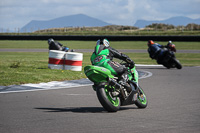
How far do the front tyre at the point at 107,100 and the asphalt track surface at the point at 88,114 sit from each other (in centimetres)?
13

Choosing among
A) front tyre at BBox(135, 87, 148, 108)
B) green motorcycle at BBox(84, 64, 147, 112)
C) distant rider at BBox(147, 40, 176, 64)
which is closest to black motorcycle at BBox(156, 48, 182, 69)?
distant rider at BBox(147, 40, 176, 64)

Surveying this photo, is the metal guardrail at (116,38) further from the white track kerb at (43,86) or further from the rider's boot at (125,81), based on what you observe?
the rider's boot at (125,81)

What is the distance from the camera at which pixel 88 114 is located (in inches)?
279

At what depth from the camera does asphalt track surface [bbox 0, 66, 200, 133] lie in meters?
5.78

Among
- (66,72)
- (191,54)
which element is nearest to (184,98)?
(66,72)

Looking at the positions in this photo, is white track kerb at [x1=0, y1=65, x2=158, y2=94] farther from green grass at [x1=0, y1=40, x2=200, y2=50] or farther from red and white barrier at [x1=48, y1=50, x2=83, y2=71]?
green grass at [x1=0, y1=40, x2=200, y2=50]

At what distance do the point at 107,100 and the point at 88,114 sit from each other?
0.45 m

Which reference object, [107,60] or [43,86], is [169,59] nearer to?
[43,86]

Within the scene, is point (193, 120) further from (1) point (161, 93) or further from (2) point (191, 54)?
(2) point (191, 54)

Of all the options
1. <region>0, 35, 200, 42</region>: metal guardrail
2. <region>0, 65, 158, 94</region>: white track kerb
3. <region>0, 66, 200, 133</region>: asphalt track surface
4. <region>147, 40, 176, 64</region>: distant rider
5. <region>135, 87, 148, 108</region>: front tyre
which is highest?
<region>0, 35, 200, 42</region>: metal guardrail

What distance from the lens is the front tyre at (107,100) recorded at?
6902 mm

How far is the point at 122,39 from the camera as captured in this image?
144 ft

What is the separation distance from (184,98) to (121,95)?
2.45m

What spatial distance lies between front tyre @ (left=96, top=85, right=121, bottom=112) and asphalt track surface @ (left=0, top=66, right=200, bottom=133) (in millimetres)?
127
